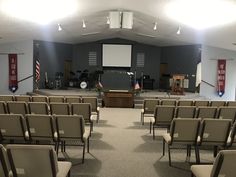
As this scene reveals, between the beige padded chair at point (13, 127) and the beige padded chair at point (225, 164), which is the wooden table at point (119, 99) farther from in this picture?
the beige padded chair at point (225, 164)

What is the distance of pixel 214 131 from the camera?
157 inches

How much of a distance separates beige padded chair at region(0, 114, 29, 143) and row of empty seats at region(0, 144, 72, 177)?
145 centimetres

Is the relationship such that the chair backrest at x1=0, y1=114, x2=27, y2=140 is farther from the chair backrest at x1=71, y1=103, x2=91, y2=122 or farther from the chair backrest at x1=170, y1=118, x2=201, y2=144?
the chair backrest at x1=170, y1=118, x2=201, y2=144

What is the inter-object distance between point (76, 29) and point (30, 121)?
863 cm

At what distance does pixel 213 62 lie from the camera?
44.6 ft

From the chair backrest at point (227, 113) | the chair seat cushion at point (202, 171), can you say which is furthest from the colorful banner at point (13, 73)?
the chair seat cushion at point (202, 171)

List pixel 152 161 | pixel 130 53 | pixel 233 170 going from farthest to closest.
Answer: pixel 130 53
pixel 152 161
pixel 233 170

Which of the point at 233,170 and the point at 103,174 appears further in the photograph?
the point at 103,174

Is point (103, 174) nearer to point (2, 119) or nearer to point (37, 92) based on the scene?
point (2, 119)

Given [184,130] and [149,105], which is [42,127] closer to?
[184,130]

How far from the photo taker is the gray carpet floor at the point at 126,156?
12.7 feet

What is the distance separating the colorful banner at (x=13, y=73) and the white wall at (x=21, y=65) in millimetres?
149

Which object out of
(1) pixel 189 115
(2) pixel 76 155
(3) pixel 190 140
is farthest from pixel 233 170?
(1) pixel 189 115

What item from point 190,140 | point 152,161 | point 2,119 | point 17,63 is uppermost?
point 17,63
